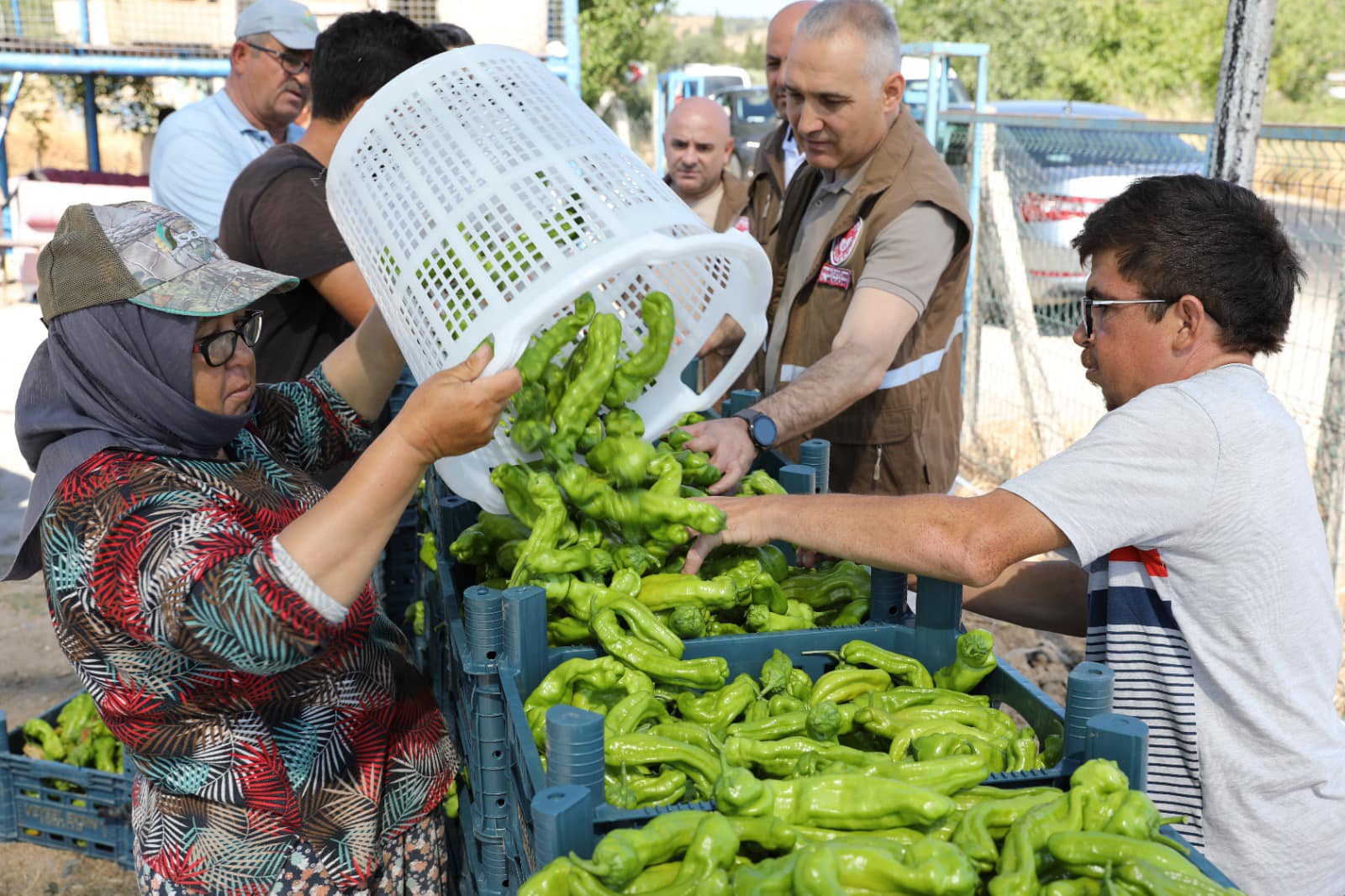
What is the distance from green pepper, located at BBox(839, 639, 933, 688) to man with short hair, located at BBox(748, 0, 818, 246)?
108 inches

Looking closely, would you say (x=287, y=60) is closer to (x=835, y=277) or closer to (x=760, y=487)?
(x=835, y=277)

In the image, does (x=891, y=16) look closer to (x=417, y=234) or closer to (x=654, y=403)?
(x=654, y=403)

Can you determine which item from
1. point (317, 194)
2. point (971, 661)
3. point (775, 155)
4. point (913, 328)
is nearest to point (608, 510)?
point (971, 661)

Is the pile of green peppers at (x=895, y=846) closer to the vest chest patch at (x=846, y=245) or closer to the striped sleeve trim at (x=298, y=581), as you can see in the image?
the striped sleeve trim at (x=298, y=581)

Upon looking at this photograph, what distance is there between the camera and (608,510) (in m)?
2.43

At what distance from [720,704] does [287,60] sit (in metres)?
3.85

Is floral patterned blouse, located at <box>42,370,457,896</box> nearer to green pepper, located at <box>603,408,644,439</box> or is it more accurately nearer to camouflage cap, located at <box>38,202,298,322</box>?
camouflage cap, located at <box>38,202,298,322</box>

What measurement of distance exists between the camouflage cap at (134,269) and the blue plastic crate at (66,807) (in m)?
2.28

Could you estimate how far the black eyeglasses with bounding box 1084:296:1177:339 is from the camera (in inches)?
90.5

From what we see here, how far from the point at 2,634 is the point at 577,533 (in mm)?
4954

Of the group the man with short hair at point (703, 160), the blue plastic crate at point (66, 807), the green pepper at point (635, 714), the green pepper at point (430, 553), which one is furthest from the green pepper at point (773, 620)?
the man with short hair at point (703, 160)

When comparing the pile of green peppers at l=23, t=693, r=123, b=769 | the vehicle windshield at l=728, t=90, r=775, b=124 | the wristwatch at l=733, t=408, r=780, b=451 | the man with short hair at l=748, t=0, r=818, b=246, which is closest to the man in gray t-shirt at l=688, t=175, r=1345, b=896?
the wristwatch at l=733, t=408, r=780, b=451

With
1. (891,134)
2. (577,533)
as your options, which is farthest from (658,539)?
(891,134)

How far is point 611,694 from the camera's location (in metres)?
2.23
